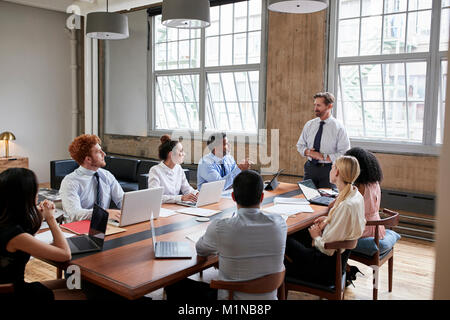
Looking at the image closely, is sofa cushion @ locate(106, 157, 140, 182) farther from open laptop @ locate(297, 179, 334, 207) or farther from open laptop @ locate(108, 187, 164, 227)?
open laptop @ locate(108, 187, 164, 227)

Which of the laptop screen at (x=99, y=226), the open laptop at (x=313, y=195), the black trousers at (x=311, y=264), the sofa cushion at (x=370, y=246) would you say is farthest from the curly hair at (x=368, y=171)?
the laptop screen at (x=99, y=226)

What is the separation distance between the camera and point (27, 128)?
8.90 meters

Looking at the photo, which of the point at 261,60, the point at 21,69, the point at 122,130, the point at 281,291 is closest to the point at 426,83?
the point at 261,60

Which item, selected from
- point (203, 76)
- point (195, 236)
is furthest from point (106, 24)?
point (195, 236)

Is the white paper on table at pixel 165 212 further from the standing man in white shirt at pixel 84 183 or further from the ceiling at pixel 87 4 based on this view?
the ceiling at pixel 87 4

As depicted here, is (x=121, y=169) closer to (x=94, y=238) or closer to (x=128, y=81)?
(x=128, y=81)

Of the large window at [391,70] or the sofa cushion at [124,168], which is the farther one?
the sofa cushion at [124,168]

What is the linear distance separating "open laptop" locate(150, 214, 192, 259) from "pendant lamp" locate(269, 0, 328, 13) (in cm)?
203

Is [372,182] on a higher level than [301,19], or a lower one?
lower

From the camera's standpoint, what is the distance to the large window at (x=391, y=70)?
5.24 meters

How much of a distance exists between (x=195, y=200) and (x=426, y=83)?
11.6 ft

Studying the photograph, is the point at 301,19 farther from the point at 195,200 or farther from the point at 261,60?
the point at 195,200

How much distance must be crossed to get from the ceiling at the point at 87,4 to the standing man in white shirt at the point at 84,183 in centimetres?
513

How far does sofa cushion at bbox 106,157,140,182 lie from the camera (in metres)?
7.06
